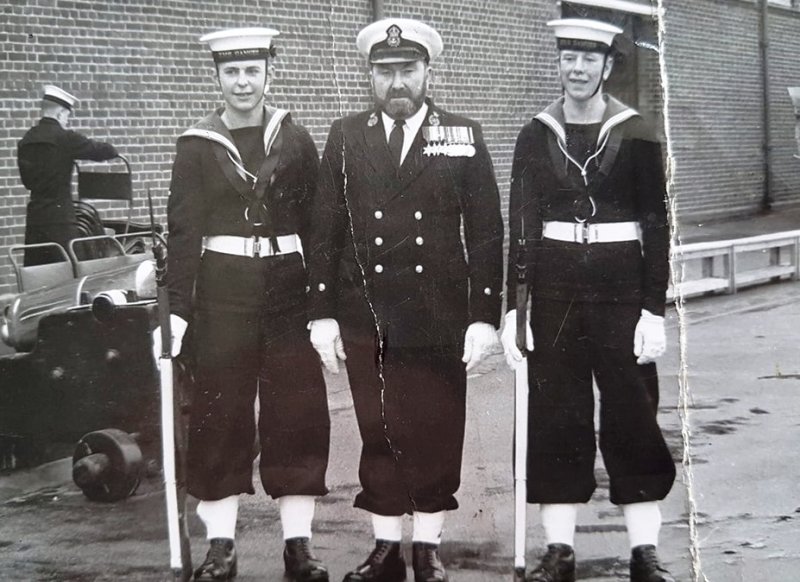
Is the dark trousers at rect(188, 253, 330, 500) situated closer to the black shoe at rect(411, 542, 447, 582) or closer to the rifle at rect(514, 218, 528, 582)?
the black shoe at rect(411, 542, 447, 582)

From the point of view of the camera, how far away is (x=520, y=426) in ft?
13.6

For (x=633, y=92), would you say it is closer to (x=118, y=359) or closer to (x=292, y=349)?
(x=292, y=349)

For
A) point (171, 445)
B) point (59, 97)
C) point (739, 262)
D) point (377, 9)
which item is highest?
point (377, 9)

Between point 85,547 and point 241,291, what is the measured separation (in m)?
1.40

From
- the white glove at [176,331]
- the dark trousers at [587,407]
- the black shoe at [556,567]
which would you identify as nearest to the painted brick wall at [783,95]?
the dark trousers at [587,407]

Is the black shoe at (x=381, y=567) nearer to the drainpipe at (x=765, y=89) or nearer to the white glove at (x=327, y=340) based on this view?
the white glove at (x=327, y=340)

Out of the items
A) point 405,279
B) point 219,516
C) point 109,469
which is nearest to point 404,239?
point 405,279

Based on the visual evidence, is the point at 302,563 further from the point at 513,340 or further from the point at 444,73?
the point at 444,73

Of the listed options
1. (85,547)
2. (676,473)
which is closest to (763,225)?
(676,473)

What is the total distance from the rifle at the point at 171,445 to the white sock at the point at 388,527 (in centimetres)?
77

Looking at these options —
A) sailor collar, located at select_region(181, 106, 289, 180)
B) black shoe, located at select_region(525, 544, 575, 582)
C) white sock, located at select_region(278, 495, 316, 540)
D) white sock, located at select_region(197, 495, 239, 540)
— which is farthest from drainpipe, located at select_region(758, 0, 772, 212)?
white sock, located at select_region(197, 495, 239, 540)

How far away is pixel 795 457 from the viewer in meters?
5.11

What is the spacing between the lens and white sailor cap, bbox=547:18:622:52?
409 centimetres

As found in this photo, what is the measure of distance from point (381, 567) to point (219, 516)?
69 cm
